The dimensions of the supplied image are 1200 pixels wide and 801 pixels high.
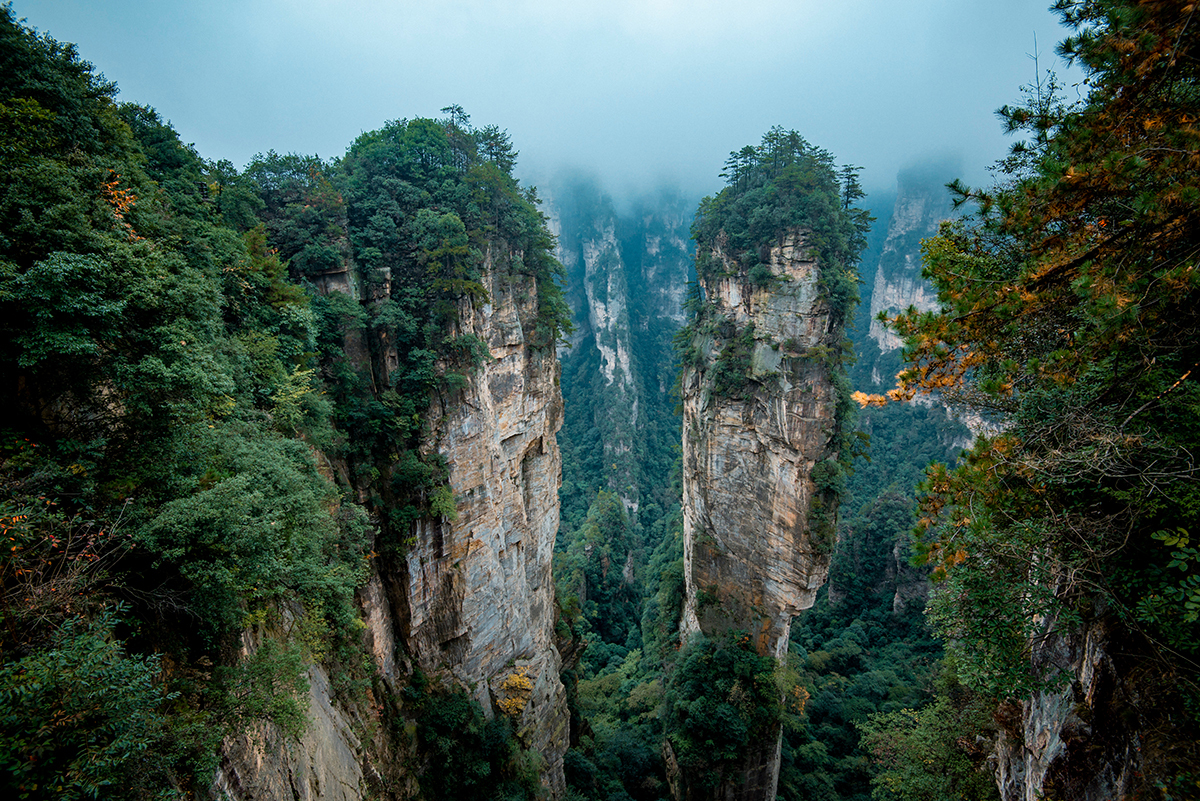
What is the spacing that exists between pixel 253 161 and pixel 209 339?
31.0ft

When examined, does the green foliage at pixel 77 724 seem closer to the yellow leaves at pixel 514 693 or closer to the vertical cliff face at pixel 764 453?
the yellow leaves at pixel 514 693

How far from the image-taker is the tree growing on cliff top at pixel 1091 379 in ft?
11.5

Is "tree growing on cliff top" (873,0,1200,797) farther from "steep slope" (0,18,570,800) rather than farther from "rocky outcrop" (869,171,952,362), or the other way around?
"rocky outcrop" (869,171,952,362)

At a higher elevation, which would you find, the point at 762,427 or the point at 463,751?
the point at 762,427

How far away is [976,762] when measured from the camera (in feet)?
29.6

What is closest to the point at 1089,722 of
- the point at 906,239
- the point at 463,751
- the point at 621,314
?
the point at 463,751

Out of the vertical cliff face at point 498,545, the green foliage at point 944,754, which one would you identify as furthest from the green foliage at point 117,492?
the green foliage at point 944,754

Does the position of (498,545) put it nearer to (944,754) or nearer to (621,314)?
(944,754)

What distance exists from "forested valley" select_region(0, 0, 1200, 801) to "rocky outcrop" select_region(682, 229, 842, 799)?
0.61 ft

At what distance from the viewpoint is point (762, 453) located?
19.5 m

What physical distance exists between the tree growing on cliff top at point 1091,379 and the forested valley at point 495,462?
A: 3 cm

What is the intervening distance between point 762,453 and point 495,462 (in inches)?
433

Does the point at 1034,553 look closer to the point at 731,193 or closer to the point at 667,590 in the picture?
the point at 731,193

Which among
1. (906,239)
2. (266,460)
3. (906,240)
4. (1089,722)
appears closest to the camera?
(1089,722)
